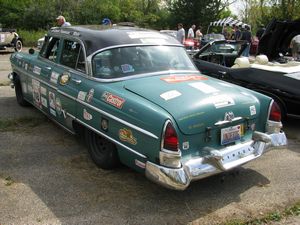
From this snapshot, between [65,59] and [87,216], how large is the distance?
2470 millimetres

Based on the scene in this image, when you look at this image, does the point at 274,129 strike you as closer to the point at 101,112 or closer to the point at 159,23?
the point at 101,112

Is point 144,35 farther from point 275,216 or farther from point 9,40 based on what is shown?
point 9,40

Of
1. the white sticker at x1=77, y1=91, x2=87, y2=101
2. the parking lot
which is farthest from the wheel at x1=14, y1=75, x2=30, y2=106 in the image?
the white sticker at x1=77, y1=91, x2=87, y2=101

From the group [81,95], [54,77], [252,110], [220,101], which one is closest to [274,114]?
[252,110]

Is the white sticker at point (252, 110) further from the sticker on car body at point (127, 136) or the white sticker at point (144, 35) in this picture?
the white sticker at point (144, 35)

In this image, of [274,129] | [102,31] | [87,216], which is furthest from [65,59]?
[274,129]

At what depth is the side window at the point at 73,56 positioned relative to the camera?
Result: 4902mm

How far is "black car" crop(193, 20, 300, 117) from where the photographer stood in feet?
20.6

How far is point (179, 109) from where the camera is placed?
3682 millimetres

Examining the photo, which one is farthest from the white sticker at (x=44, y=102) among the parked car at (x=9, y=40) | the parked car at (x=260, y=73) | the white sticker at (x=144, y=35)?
the parked car at (x=9, y=40)

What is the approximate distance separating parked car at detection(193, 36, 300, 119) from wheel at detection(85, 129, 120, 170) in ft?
10.4

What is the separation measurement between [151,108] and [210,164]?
0.77m

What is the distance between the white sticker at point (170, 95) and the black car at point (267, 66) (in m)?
2.89

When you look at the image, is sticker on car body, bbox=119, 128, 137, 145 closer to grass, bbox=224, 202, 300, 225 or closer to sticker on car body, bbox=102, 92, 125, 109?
sticker on car body, bbox=102, 92, 125, 109
